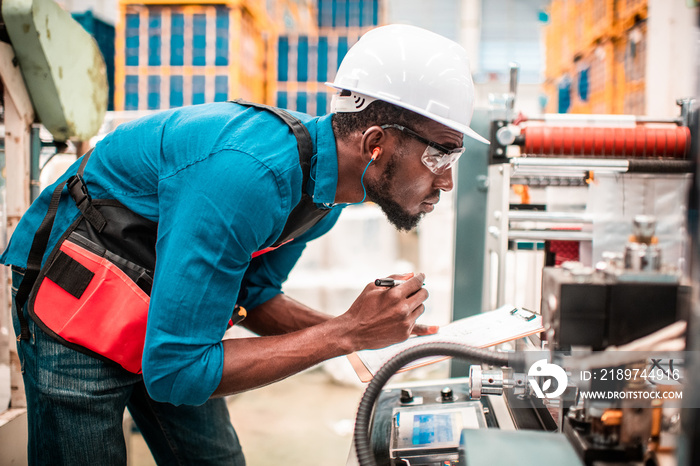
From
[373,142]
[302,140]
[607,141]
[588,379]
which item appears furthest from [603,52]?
[588,379]

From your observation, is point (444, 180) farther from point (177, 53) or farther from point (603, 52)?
point (177, 53)

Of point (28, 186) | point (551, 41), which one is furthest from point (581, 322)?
point (551, 41)

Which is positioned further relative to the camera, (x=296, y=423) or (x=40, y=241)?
(x=296, y=423)

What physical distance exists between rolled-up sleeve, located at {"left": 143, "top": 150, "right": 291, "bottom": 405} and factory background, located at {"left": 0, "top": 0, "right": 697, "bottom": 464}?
1803 millimetres

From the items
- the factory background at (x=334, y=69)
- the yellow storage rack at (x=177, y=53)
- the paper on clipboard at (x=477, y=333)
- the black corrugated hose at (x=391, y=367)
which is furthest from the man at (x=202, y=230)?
the yellow storage rack at (x=177, y=53)

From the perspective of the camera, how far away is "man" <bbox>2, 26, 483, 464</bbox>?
851 mm

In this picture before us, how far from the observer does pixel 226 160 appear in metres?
0.87

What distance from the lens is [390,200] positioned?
1095 millimetres

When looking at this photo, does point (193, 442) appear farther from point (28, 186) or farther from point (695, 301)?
point (695, 301)

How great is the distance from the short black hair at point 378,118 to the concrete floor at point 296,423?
1.88 m

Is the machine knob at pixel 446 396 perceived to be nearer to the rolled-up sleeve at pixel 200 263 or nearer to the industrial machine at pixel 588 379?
the industrial machine at pixel 588 379

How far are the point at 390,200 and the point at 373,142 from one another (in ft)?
0.44

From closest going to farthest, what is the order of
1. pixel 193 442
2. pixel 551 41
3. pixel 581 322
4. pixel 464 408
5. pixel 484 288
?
1. pixel 581 322
2. pixel 464 408
3. pixel 193 442
4. pixel 484 288
5. pixel 551 41

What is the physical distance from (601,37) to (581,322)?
3701mm
